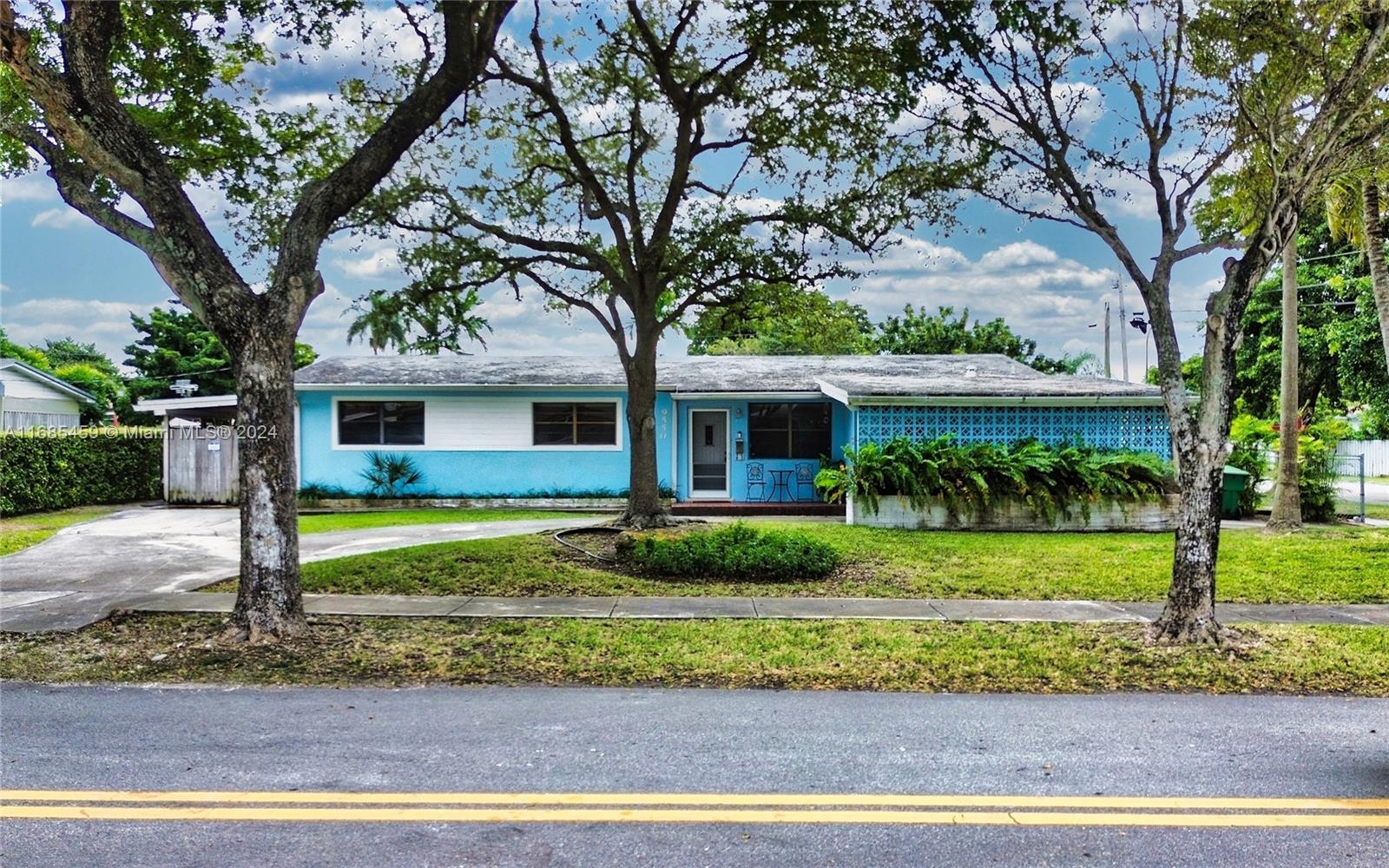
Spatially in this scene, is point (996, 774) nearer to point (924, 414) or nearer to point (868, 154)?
point (868, 154)

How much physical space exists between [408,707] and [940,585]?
6589 mm

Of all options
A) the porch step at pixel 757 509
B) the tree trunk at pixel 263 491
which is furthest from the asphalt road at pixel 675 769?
the porch step at pixel 757 509

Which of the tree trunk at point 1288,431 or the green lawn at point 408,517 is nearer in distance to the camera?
the tree trunk at point 1288,431

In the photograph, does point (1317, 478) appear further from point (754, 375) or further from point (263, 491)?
point (263, 491)

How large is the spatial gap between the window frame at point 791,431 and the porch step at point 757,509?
1147mm

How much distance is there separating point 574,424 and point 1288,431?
1407 centimetres

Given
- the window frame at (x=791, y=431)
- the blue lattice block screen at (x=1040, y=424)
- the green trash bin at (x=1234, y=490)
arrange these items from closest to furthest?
the blue lattice block screen at (x=1040, y=424) → the green trash bin at (x=1234, y=490) → the window frame at (x=791, y=431)

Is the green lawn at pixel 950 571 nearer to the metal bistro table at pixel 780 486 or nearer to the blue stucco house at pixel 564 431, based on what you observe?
the metal bistro table at pixel 780 486

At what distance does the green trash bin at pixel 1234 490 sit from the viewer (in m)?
Answer: 17.5

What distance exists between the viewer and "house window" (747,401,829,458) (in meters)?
19.2

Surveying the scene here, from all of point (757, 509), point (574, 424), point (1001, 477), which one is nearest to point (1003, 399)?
point (1001, 477)

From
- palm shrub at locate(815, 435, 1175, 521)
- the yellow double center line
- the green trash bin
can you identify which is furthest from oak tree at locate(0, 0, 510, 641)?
the green trash bin

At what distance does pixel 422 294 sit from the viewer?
14836 mm

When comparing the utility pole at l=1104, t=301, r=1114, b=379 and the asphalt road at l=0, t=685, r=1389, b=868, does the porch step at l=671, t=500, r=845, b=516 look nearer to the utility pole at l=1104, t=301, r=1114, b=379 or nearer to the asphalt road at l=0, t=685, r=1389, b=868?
the asphalt road at l=0, t=685, r=1389, b=868
